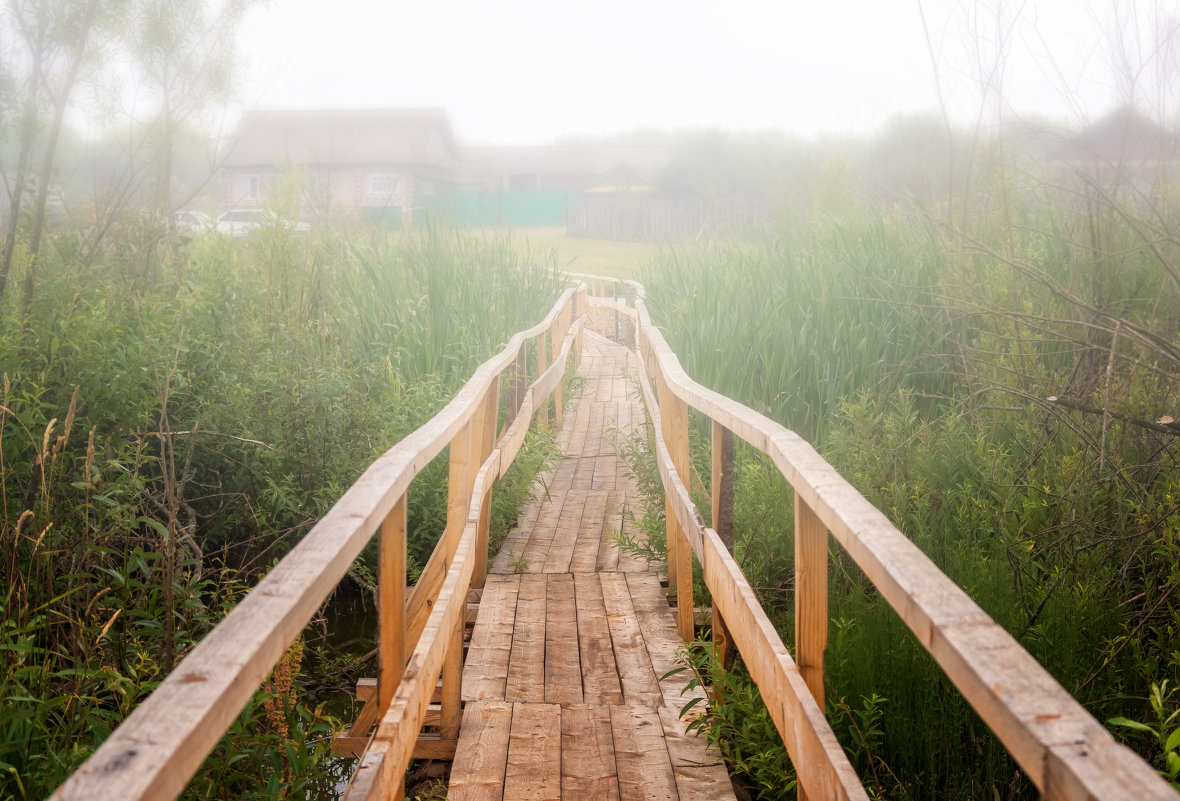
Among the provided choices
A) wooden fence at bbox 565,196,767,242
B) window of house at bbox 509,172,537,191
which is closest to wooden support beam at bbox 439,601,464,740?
wooden fence at bbox 565,196,767,242

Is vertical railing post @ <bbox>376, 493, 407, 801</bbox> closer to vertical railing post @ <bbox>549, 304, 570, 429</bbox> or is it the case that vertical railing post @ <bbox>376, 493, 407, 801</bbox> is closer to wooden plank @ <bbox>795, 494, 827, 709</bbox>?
wooden plank @ <bbox>795, 494, 827, 709</bbox>

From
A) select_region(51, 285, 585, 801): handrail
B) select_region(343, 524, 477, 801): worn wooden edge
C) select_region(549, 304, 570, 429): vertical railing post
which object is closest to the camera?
select_region(51, 285, 585, 801): handrail

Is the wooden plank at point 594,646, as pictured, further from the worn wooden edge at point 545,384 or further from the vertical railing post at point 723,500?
the worn wooden edge at point 545,384

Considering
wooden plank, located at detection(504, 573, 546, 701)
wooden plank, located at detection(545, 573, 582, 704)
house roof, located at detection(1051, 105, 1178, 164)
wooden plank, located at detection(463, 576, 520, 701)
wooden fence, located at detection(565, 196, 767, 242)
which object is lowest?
wooden plank, located at detection(545, 573, 582, 704)

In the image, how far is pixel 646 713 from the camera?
2998 mm

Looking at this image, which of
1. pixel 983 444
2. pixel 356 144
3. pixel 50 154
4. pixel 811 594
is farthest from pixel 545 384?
pixel 356 144

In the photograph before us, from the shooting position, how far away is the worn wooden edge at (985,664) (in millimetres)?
755

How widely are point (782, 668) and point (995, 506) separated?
9.11 ft

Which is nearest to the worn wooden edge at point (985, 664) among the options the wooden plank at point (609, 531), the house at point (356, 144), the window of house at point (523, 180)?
the wooden plank at point (609, 531)

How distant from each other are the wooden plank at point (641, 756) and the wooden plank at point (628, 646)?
11 cm

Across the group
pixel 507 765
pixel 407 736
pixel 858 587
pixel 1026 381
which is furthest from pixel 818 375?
pixel 407 736

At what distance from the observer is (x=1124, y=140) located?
357cm

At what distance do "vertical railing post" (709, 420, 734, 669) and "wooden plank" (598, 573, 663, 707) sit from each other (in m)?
0.34

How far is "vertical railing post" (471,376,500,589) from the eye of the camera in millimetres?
3770
